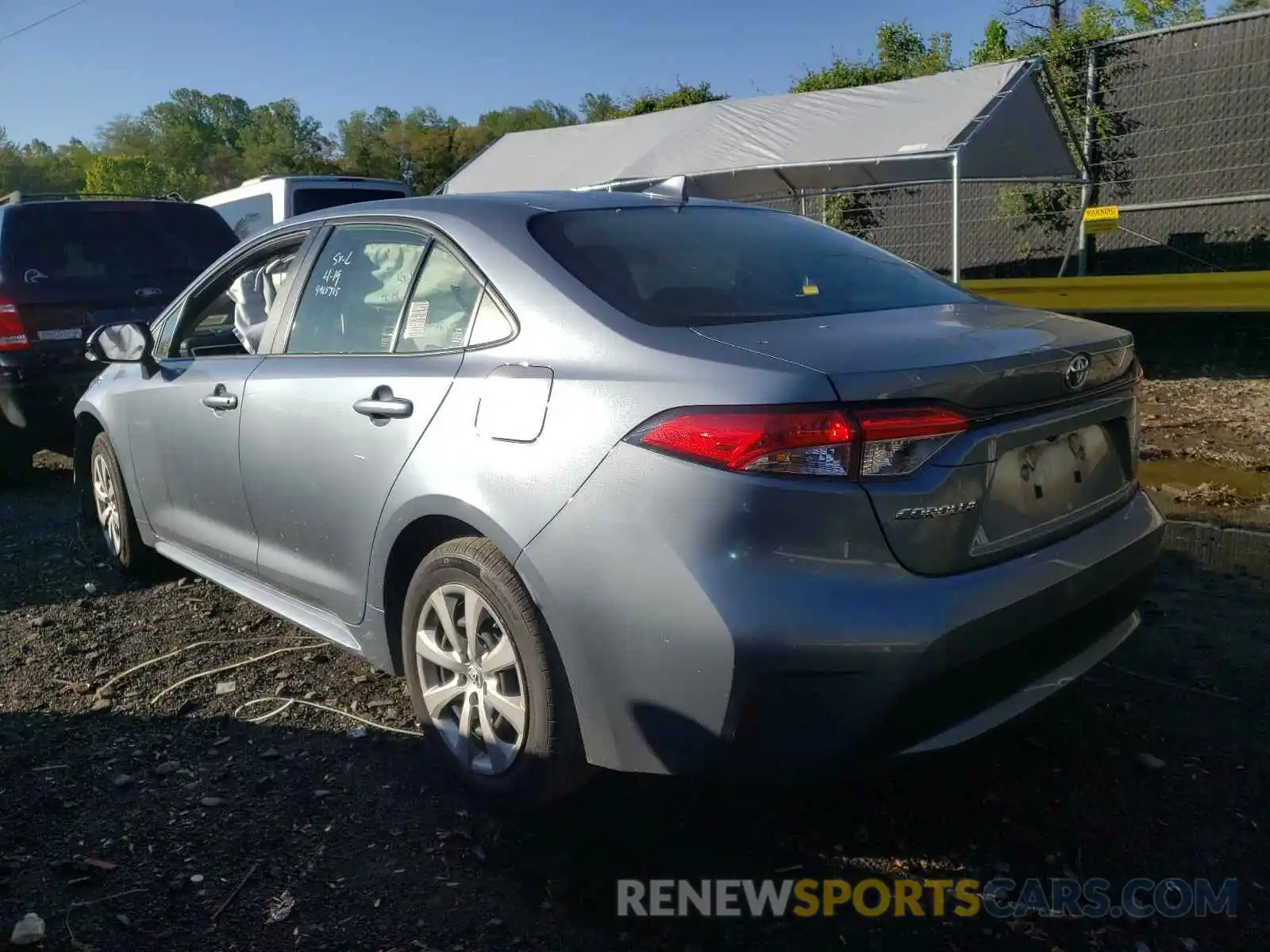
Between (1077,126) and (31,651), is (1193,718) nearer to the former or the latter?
(31,651)

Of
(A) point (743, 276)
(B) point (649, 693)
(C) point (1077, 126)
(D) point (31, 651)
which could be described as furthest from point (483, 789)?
(C) point (1077, 126)

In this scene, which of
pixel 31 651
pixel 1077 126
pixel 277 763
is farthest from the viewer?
pixel 1077 126

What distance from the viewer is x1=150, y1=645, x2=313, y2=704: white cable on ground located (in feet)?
12.1

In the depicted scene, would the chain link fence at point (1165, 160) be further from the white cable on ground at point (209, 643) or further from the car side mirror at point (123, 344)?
the white cable on ground at point (209, 643)

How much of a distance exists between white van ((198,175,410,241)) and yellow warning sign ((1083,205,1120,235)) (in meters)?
7.58

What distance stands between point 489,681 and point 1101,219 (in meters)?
10.8

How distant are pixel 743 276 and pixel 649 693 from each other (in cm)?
120

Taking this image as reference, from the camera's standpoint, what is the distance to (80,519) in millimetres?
6094

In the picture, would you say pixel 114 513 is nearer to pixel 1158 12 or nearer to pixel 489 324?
pixel 489 324

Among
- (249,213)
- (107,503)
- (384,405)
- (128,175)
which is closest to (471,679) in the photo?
(384,405)

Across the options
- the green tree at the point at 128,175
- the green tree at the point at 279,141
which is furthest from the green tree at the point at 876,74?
the green tree at the point at 128,175

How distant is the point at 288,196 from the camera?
11031 millimetres

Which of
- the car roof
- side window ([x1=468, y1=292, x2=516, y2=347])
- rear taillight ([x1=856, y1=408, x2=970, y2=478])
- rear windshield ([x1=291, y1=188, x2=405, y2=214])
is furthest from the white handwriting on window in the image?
rear windshield ([x1=291, y1=188, x2=405, y2=214])

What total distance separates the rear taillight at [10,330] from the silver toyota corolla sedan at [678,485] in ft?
12.5
